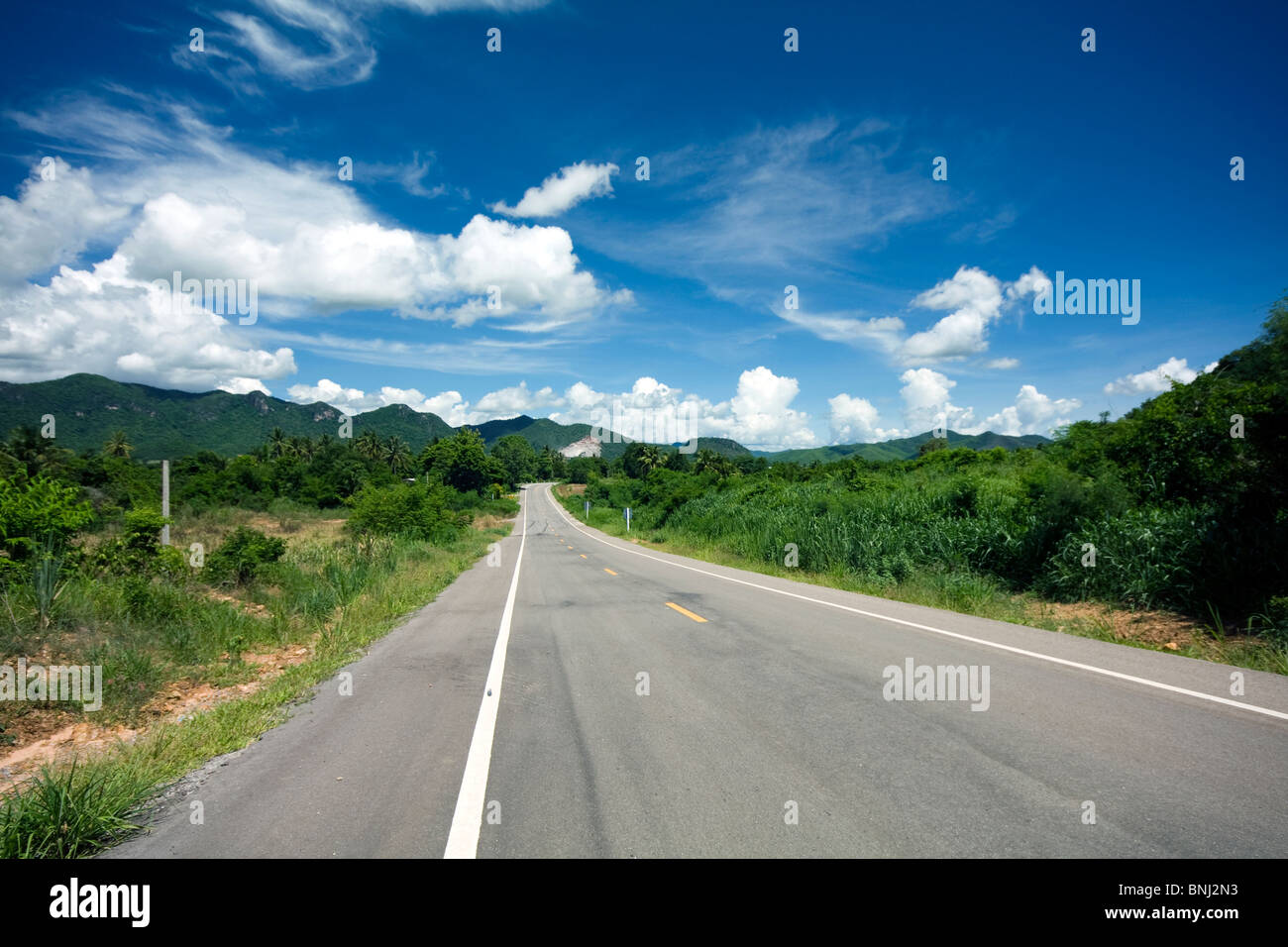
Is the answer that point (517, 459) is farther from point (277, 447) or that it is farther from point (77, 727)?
point (77, 727)

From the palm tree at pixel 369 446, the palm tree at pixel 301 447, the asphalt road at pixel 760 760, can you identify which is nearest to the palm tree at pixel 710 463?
the palm tree at pixel 369 446

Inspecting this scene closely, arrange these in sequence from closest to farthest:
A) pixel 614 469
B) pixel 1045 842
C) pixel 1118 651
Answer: pixel 1045 842
pixel 1118 651
pixel 614 469

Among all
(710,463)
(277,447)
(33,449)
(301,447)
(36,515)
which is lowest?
(36,515)

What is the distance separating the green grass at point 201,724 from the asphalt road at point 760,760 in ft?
0.84

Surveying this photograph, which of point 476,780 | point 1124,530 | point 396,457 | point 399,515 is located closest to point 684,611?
point 476,780

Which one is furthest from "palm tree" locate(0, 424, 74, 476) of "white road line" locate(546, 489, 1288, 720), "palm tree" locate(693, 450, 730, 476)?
"palm tree" locate(693, 450, 730, 476)

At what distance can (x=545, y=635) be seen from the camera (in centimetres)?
916

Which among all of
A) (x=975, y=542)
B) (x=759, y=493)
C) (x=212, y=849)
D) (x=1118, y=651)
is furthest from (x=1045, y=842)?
(x=759, y=493)

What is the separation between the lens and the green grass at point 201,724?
333cm

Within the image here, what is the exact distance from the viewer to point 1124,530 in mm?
10984

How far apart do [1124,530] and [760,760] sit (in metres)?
10.4

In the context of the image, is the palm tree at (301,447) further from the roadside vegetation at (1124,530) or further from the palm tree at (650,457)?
the roadside vegetation at (1124,530)
